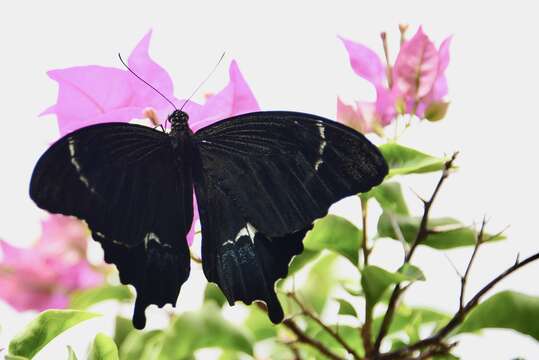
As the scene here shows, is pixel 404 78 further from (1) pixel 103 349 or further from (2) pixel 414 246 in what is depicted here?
(1) pixel 103 349

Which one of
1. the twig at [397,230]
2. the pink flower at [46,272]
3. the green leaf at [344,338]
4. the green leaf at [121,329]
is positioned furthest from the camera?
the pink flower at [46,272]

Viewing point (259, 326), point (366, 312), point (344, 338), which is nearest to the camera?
point (366, 312)

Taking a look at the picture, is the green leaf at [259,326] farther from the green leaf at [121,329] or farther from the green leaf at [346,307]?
the green leaf at [346,307]

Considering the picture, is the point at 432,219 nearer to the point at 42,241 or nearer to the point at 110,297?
the point at 110,297

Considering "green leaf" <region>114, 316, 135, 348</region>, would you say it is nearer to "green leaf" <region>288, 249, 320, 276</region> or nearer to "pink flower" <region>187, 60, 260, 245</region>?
"green leaf" <region>288, 249, 320, 276</region>

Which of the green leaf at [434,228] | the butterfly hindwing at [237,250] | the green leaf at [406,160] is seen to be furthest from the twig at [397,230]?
the butterfly hindwing at [237,250]

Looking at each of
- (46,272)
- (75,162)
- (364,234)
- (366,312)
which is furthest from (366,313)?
(46,272)
